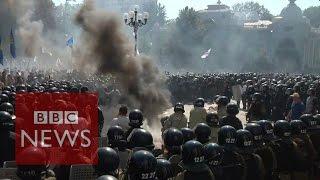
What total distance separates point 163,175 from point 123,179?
0.60 m

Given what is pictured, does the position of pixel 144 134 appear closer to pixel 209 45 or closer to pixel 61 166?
pixel 61 166

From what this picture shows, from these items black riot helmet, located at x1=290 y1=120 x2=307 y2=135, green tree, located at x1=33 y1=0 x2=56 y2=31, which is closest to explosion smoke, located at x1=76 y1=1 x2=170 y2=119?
black riot helmet, located at x1=290 y1=120 x2=307 y2=135

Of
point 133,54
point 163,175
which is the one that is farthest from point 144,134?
point 133,54

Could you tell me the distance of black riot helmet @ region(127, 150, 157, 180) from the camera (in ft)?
16.5

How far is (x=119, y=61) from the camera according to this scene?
26922 millimetres

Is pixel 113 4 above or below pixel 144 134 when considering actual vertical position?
above

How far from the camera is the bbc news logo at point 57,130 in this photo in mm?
6746

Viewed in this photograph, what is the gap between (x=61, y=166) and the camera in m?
6.57

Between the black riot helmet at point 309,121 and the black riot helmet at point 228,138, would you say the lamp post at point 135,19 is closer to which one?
the black riot helmet at point 309,121

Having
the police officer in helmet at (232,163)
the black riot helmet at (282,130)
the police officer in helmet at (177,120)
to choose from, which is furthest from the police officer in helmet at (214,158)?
the police officer in helmet at (177,120)

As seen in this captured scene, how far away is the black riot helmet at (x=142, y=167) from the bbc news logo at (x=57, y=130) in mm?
837

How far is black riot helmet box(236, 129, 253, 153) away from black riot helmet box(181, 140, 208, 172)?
112 centimetres

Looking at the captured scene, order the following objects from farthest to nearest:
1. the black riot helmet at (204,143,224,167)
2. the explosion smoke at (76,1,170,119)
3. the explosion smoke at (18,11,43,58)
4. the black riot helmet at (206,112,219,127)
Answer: the explosion smoke at (18,11,43,58) → the explosion smoke at (76,1,170,119) → the black riot helmet at (206,112,219,127) → the black riot helmet at (204,143,224,167)

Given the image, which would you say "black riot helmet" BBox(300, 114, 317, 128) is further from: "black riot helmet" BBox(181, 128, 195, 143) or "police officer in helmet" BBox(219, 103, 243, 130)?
"black riot helmet" BBox(181, 128, 195, 143)
